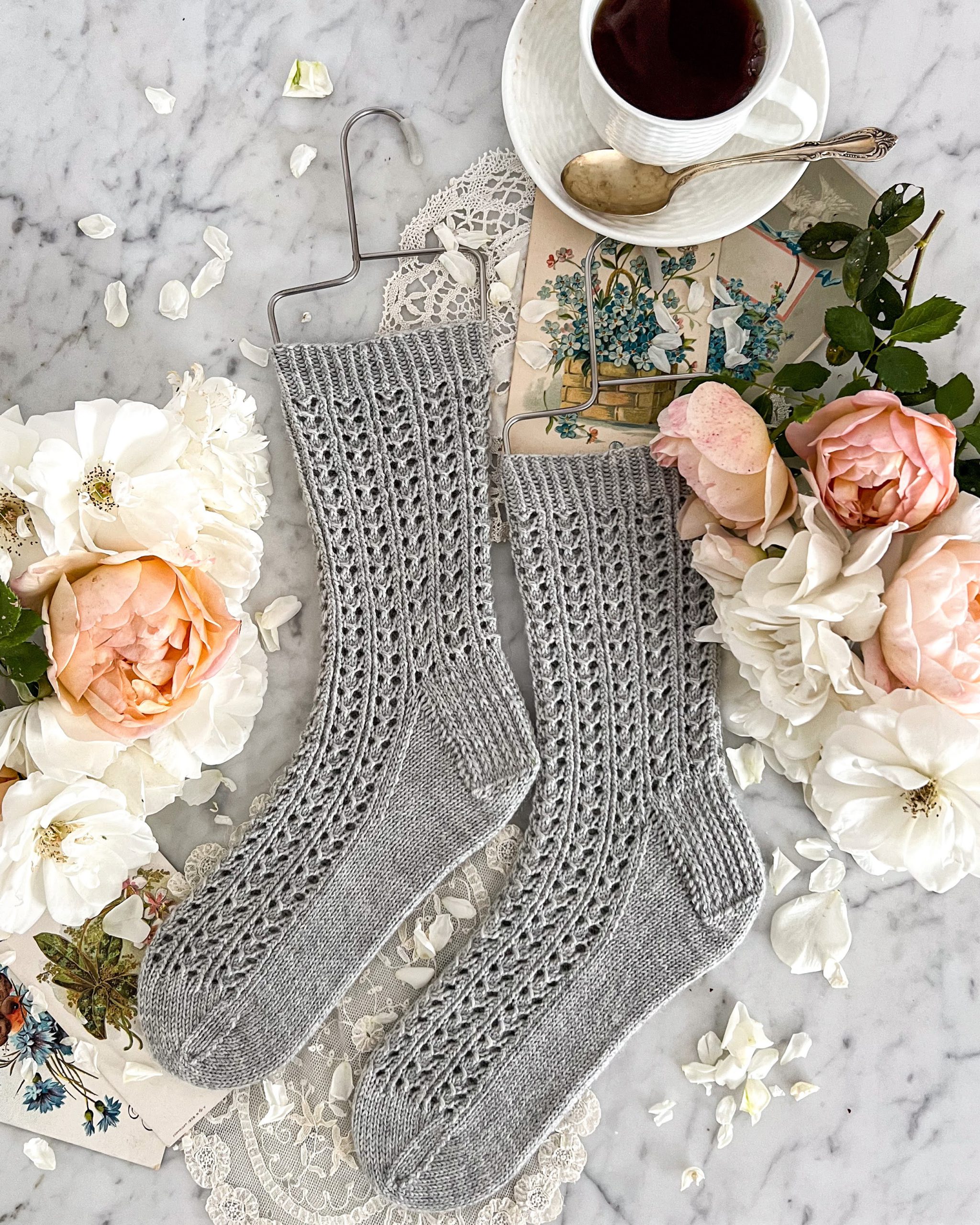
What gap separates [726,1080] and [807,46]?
3.62 feet

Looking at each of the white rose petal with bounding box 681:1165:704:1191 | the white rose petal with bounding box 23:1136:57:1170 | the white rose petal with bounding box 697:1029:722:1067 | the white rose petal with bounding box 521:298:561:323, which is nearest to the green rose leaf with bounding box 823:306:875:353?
the white rose petal with bounding box 521:298:561:323

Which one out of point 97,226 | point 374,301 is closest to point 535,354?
point 374,301

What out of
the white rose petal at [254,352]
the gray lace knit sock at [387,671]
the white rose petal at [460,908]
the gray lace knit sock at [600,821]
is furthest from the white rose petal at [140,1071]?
the white rose petal at [254,352]

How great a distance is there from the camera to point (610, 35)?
0.84m

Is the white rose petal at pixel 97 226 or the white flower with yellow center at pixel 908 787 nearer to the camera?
the white flower with yellow center at pixel 908 787

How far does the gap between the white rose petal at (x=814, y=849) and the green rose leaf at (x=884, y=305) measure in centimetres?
56

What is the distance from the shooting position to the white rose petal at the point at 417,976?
986 mm

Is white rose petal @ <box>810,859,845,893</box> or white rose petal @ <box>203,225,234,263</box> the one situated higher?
white rose petal @ <box>203,225,234,263</box>

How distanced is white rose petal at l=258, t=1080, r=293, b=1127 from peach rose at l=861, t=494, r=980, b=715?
2.53 ft

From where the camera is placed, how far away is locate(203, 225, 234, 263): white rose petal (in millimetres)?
1018

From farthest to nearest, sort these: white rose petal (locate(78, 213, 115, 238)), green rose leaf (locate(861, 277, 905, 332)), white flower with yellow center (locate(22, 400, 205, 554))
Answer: white rose petal (locate(78, 213, 115, 238))
green rose leaf (locate(861, 277, 905, 332))
white flower with yellow center (locate(22, 400, 205, 554))

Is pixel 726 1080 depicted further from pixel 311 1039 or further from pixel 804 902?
pixel 311 1039

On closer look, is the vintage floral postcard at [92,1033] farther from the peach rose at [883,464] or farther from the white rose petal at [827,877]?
the peach rose at [883,464]

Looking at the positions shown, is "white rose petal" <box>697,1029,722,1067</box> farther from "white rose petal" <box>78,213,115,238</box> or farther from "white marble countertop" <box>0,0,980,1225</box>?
"white rose petal" <box>78,213,115,238</box>
